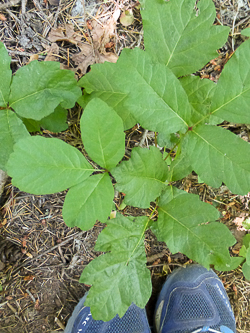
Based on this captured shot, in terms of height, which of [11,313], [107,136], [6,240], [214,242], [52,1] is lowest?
[11,313]

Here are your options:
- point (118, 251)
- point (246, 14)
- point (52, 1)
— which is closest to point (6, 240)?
point (118, 251)

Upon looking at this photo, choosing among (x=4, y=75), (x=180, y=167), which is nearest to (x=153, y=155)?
(x=180, y=167)

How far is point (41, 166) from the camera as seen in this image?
1.22 m

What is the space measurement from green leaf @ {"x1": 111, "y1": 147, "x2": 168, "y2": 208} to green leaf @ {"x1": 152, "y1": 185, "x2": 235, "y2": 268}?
0.15 m

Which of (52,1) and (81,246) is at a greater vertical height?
(52,1)

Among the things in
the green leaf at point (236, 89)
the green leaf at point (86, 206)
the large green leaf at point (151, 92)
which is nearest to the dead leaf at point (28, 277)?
the green leaf at point (86, 206)

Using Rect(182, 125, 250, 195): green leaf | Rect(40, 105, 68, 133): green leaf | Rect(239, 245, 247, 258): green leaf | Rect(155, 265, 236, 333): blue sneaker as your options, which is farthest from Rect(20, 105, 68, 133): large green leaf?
Rect(239, 245, 247, 258): green leaf

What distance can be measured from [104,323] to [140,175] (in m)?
1.47

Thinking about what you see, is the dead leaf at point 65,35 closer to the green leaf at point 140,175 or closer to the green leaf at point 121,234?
the green leaf at point 140,175

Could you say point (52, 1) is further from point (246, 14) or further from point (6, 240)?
point (6, 240)

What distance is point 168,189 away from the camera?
4.61 feet

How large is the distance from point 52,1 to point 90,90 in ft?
2.52

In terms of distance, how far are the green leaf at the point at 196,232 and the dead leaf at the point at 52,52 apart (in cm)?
124

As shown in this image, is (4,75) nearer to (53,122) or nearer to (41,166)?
(53,122)
